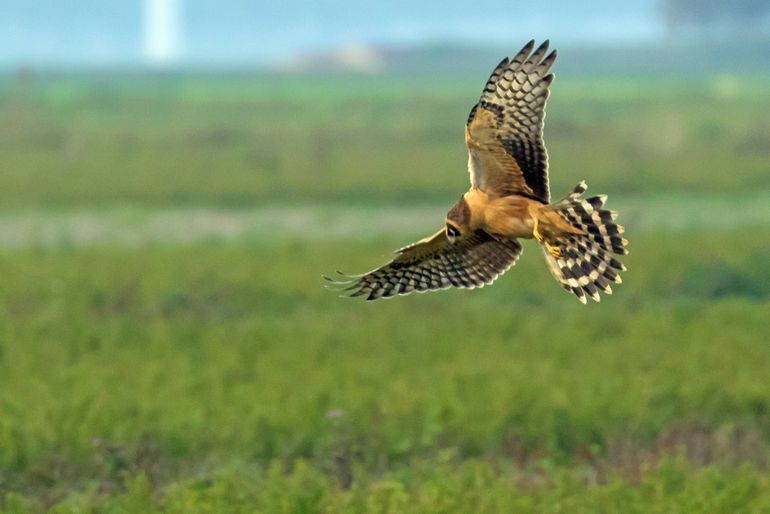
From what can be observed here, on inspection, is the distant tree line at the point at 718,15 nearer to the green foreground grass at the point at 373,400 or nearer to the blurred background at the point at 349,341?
the blurred background at the point at 349,341

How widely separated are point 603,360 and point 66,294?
584 cm

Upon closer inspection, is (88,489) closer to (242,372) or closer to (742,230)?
(242,372)

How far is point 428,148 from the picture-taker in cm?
4203

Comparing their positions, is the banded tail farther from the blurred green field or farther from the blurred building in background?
the blurred building in background

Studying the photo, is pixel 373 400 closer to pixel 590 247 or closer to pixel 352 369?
pixel 352 369

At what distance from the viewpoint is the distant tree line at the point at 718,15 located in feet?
352

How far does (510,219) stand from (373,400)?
5.06 meters

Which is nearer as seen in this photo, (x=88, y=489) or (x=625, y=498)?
(x=625, y=498)

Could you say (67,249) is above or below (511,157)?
below

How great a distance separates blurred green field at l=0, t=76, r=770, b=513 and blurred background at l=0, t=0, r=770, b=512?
31 mm

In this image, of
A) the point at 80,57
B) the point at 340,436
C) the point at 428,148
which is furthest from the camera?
the point at 80,57

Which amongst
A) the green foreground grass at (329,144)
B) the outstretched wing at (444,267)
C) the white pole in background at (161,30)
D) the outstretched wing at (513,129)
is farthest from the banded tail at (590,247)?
the white pole in background at (161,30)

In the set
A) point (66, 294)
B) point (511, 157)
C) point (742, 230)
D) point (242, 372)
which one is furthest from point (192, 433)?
point (742, 230)

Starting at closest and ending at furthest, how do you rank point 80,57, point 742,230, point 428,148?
point 742,230
point 428,148
point 80,57
